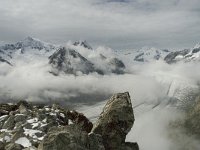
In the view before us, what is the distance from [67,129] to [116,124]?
82.7ft

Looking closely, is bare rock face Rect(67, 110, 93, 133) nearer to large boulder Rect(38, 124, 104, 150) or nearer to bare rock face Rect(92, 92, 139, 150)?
bare rock face Rect(92, 92, 139, 150)

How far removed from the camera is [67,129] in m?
75.9

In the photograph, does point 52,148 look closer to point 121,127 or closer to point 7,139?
point 121,127

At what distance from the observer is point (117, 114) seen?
329 ft

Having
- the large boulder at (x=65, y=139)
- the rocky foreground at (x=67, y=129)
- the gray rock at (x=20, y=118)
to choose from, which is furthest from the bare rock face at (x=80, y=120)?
the large boulder at (x=65, y=139)

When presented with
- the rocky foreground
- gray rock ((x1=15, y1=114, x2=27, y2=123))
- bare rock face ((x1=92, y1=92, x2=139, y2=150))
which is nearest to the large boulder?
the rocky foreground

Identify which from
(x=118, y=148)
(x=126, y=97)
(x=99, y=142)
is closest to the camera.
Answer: (x=99, y=142)

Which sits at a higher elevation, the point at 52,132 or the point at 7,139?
the point at 52,132

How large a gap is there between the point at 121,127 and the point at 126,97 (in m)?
8.06

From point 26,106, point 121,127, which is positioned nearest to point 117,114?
point 121,127

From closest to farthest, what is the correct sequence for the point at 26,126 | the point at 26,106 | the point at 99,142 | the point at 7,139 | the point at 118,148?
the point at 99,142 < the point at 118,148 < the point at 7,139 < the point at 26,126 < the point at 26,106

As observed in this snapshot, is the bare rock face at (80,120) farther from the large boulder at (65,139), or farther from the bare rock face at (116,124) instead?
the large boulder at (65,139)

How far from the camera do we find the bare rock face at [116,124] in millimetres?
96750

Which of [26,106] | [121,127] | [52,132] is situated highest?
[52,132]
